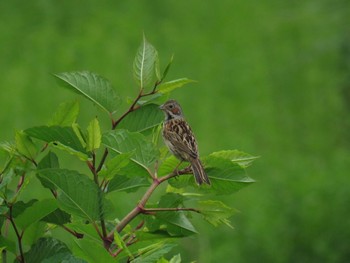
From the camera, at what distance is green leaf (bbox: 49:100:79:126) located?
2102mm

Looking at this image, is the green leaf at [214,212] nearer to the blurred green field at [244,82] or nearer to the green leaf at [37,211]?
the green leaf at [37,211]

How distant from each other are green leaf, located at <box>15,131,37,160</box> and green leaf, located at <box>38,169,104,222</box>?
119 mm

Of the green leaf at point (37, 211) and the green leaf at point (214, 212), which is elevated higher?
the green leaf at point (37, 211)

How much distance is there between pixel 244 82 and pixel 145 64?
1273cm

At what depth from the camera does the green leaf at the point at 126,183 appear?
205 centimetres

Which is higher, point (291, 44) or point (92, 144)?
point (92, 144)

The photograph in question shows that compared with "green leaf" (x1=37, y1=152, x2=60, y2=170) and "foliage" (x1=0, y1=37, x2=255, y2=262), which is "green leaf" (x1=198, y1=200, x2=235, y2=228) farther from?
"green leaf" (x1=37, y1=152, x2=60, y2=170)

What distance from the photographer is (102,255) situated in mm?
1823

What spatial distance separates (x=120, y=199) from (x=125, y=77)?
526 centimetres

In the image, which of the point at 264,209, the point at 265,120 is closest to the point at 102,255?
the point at 264,209

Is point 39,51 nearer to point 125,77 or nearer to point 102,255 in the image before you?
point 125,77

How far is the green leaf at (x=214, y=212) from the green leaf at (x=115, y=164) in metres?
0.24

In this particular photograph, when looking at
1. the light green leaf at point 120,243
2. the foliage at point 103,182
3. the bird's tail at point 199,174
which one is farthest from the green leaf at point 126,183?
the light green leaf at point 120,243

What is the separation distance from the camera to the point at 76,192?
6.21 feet
